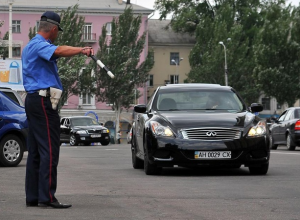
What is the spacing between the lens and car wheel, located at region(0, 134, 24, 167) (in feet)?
61.9

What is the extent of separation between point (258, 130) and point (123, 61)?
222 ft

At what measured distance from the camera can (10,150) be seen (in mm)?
19016

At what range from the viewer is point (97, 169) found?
1741 centimetres

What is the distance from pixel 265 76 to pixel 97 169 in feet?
169

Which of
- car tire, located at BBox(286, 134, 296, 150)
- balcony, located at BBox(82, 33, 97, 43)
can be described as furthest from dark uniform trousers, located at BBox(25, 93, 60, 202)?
balcony, located at BBox(82, 33, 97, 43)

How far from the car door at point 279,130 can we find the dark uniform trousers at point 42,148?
23.5 meters

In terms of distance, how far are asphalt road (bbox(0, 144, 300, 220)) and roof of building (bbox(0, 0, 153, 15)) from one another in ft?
260

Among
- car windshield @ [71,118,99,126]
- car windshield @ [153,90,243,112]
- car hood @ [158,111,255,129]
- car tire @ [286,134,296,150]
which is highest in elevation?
car windshield @ [153,90,243,112]

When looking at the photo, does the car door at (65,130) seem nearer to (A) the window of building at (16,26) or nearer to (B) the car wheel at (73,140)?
(B) the car wheel at (73,140)

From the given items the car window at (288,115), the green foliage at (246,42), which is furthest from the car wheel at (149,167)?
the green foliage at (246,42)

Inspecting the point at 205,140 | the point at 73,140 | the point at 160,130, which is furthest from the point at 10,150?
the point at 73,140

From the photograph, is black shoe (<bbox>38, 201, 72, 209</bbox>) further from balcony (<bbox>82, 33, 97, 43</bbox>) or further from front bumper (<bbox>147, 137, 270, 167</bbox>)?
balcony (<bbox>82, 33, 97, 43</bbox>)

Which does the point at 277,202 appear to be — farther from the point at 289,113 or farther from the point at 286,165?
the point at 289,113

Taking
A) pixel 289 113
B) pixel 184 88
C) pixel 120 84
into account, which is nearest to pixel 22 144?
pixel 184 88
